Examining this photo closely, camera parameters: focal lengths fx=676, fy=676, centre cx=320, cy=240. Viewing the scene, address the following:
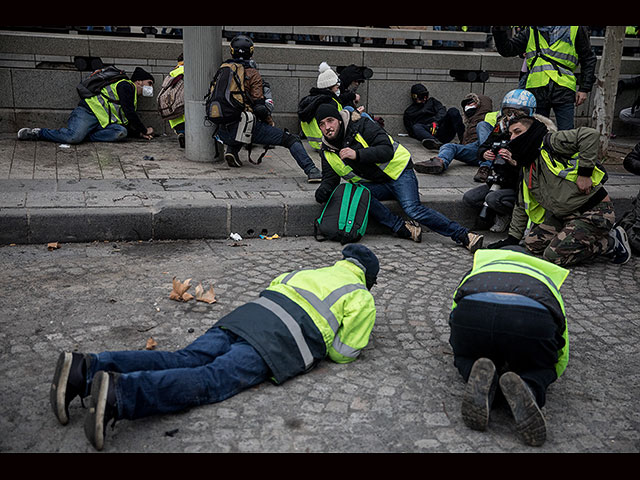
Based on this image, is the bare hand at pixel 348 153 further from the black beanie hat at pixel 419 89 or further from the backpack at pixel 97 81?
the black beanie hat at pixel 419 89

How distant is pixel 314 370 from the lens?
388 centimetres

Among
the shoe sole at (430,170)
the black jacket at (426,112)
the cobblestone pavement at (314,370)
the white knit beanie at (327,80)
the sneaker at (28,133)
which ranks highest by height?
the white knit beanie at (327,80)

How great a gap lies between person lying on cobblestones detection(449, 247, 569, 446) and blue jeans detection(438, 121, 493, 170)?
4.64m

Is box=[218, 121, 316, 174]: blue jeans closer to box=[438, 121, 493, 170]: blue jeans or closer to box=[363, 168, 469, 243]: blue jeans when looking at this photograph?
box=[363, 168, 469, 243]: blue jeans

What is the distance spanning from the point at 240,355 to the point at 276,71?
6.96 meters

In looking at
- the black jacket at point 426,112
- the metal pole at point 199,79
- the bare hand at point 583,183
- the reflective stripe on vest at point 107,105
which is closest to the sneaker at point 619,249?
the bare hand at point 583,183

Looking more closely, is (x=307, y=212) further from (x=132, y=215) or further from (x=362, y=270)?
(x=362, y=270)

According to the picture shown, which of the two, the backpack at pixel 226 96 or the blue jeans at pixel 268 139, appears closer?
the backpack at pixel 226 96

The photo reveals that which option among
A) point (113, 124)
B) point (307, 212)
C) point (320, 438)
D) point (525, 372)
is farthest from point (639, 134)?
point (320, 438)

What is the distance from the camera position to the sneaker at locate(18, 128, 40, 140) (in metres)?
8.28

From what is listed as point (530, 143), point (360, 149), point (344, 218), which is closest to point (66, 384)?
Answer: point (344, 218)

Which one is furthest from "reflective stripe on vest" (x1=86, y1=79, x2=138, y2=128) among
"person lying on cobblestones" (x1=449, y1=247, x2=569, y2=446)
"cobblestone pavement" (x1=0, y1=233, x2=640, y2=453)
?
"person lying on cobblestones" (x1=449, y1=247, x2=569, y2=446)

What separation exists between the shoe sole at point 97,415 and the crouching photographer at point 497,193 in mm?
4408

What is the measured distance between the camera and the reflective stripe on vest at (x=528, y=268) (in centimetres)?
352
